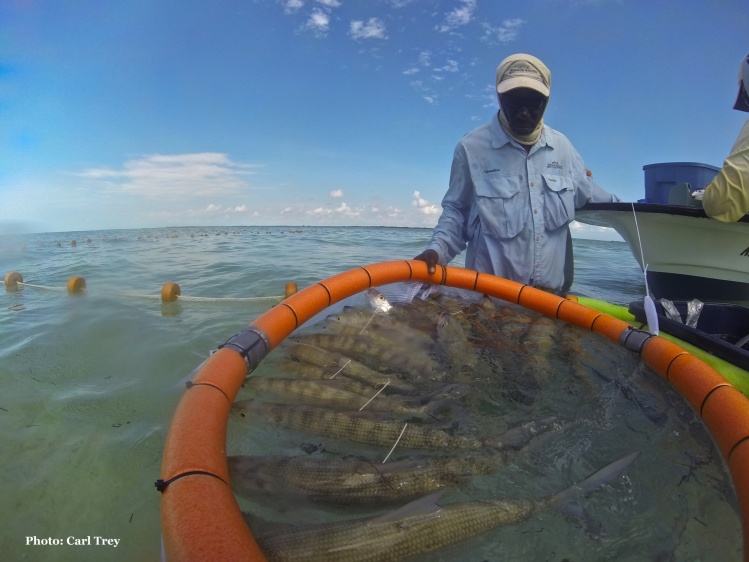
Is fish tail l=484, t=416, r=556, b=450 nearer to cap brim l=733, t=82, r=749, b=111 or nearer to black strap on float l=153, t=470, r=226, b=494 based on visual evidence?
black strap on float l=153, t=470, r=226, b=494

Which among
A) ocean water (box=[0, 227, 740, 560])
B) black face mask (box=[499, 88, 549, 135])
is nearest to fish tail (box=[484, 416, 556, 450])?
ocean water (box=[0, 227, 740, 560])

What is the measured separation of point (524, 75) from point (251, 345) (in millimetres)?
3866

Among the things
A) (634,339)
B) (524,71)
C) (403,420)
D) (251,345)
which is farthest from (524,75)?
(251,345)

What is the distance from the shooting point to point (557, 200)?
15.1 ft

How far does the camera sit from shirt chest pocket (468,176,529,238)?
4.54 m

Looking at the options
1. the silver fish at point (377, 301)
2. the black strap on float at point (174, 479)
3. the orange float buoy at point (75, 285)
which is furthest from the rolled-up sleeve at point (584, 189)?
the orange float buoy at point (75, 285)

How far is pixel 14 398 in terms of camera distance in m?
3.20

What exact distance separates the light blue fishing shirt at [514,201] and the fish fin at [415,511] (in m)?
3.31

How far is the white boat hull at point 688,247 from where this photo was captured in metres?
4.67

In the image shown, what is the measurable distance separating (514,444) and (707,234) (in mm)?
4486

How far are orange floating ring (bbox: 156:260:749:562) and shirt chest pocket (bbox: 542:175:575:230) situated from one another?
113 centimetres

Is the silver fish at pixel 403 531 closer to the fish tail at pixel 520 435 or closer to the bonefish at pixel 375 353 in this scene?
the fish tail at pixel 520 435

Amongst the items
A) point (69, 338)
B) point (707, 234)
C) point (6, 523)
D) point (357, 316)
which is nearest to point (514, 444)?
point (357, 316)

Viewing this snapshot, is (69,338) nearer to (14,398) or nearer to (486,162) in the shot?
(14,398)
